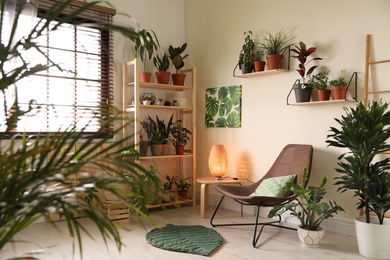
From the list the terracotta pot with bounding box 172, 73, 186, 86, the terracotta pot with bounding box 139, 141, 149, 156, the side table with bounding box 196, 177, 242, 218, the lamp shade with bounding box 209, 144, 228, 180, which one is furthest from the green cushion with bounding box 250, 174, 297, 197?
the terracotta pot with bounding box 172, 73, 186, 86

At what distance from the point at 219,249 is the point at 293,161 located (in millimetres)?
1233

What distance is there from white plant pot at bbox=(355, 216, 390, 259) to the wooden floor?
9cm

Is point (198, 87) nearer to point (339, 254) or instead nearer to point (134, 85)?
point (134, 85)

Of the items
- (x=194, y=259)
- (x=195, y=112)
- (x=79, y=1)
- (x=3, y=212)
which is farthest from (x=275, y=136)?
(x=3, y=212)

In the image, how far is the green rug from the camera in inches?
119

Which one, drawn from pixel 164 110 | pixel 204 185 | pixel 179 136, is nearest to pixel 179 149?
pixel 179 136

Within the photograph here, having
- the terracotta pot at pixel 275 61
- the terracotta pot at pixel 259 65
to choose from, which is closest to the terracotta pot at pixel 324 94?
the terracotta pot at pixel 275 61

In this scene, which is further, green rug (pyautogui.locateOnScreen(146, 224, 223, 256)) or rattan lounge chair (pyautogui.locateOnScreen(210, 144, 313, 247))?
rattan lounge chair (pyautogui.locateOnScreen(210, 144, 313, 247))

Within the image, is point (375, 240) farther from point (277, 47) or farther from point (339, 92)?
point (277, 47)

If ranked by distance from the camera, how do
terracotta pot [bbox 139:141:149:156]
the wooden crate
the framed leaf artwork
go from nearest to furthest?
the wooden crate < terracotta pot [bbox 139:141:149:156] < the framed leaf artwork

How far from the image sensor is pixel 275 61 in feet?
13.2

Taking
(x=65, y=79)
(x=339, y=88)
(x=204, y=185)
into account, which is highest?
(x=65, y=79)

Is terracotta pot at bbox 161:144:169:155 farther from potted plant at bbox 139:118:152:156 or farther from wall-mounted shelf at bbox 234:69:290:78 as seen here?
wall-mounted shelf at bbox 234:69:290:78

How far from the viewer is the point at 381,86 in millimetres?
3359
